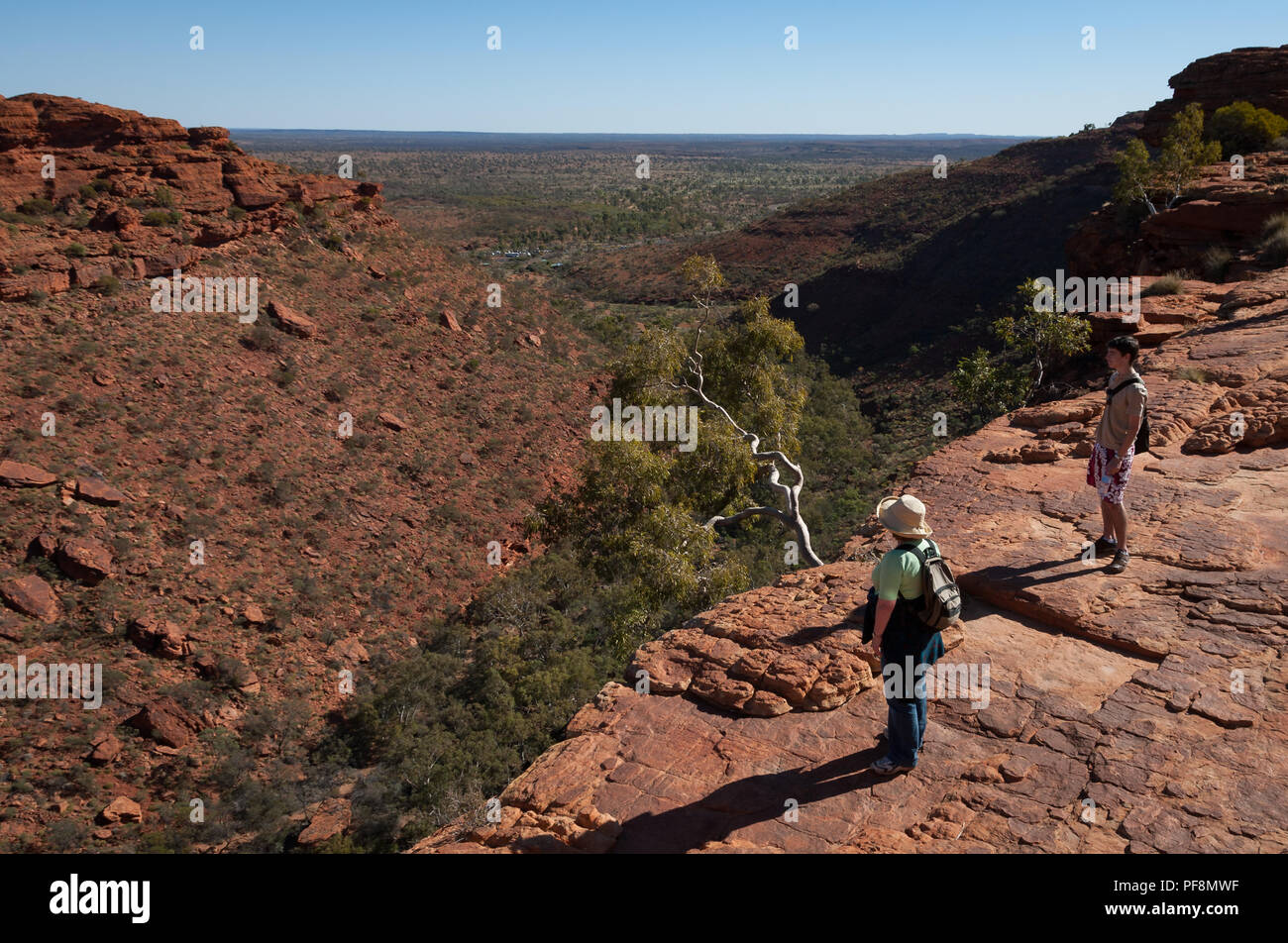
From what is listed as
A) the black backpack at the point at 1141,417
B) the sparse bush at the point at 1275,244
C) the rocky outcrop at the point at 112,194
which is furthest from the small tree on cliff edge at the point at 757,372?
the rocky outcrop at the point at 112,194

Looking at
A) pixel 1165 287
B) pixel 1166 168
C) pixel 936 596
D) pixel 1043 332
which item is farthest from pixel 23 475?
pixel 1166 168

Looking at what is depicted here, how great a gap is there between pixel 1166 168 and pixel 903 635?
21.6 metres

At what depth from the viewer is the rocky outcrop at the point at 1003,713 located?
4148 millimetres

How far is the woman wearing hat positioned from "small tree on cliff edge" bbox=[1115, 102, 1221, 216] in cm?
1970

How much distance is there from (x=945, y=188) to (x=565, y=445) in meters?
50.3

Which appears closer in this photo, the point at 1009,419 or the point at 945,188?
the point at 1009,419

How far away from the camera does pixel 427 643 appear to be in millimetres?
17219

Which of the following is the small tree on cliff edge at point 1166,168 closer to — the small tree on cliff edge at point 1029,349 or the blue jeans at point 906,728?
the small tree on cliff edge at point 1029,349

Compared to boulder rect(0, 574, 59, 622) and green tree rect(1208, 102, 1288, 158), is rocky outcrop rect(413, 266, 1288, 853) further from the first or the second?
green tree rect(1208, 102, 1288, 158)

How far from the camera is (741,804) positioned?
4500mm

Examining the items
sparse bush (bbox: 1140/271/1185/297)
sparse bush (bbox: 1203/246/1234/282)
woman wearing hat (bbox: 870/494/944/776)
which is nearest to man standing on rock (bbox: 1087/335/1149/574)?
woman wearing hat (bbox: 870/494/944/776)

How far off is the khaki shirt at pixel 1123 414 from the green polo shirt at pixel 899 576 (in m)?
3.07
